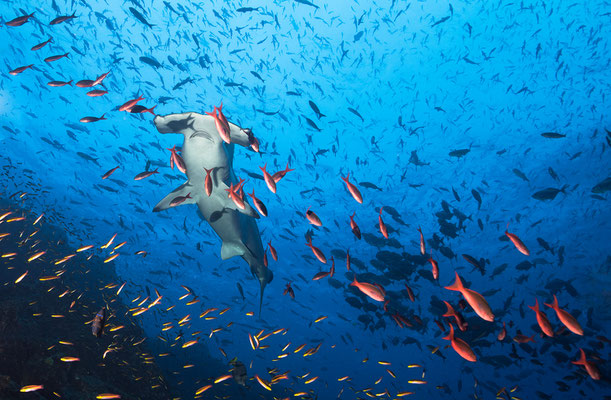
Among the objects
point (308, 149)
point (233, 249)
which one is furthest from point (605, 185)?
point (308, 149)

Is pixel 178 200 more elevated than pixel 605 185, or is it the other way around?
pixel 605 185

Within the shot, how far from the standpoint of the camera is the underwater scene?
8234 millimetres

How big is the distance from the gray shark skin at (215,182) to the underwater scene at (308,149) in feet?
0.16

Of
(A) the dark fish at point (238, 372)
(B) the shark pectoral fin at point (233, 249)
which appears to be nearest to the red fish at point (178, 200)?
(B) the shark pectoral fin at point (233, 249)

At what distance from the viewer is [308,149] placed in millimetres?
18781

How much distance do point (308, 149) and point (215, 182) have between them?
13212 millimetres

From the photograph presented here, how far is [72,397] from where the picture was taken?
6.64 meters

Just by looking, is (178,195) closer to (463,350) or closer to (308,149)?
(463,350)

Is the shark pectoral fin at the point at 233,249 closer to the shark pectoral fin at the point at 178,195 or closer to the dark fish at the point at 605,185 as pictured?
the shark pectoral fin at the point at 178,195

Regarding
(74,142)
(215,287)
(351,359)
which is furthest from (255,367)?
(74,142)

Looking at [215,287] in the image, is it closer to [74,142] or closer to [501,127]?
[74,142]

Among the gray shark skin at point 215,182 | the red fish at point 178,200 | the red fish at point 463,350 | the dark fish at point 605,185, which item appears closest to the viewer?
the red fish at point 463,350

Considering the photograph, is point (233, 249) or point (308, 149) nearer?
point (233, 249)

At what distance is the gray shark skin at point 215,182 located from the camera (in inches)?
204
